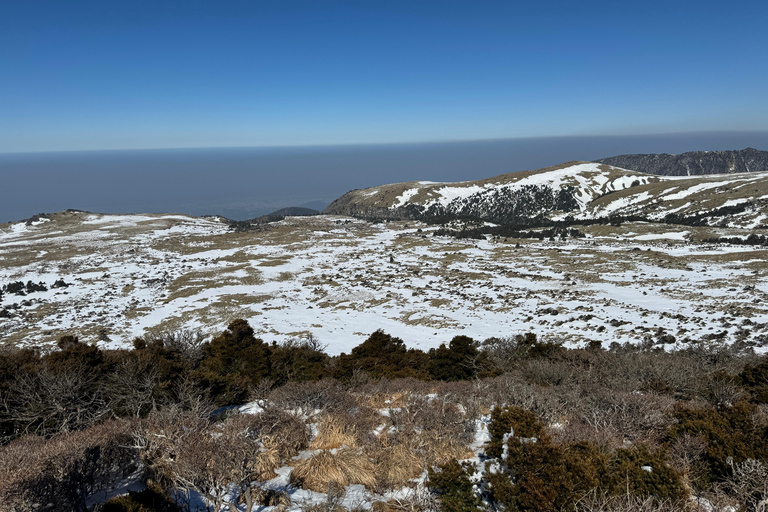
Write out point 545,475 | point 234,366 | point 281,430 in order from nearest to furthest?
point 545,475 < point 281,430 < point 234,366

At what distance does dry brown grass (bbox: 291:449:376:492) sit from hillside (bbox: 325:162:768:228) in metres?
94.6

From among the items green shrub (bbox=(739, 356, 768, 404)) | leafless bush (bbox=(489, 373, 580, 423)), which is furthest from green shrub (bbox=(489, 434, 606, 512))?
green shrub (bbox=(739, 356, 768, 404))

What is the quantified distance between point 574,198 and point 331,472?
147 metres

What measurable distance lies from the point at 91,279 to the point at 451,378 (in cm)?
4780

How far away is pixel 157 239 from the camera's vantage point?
2864 inches

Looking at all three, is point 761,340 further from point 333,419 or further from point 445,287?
point 445,287

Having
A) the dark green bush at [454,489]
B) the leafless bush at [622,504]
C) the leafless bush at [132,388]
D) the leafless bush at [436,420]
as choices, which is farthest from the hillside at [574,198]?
the leafless bush at [132,388]

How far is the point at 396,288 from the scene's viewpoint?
40.4m

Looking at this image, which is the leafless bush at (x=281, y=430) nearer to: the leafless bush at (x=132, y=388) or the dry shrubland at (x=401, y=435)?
the dry shrubland at (x=401, y=435)

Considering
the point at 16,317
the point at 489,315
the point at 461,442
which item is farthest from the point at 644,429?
the point at 16,317

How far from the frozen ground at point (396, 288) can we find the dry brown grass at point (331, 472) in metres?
16.3

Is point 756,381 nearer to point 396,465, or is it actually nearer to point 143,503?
point 396,465

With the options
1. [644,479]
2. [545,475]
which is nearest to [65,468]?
[545,475]

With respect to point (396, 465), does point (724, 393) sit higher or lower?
lower
